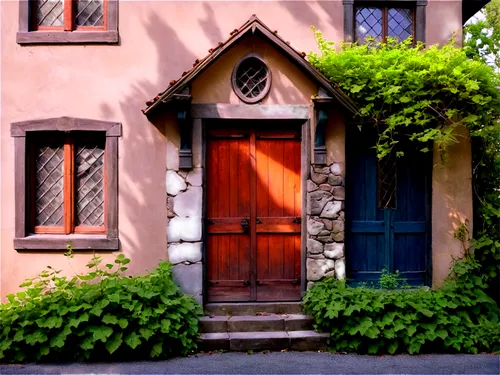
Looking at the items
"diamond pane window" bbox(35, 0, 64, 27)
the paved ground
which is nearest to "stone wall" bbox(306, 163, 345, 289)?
the paved ground

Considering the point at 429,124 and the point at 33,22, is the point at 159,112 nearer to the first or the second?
the point at 33,22

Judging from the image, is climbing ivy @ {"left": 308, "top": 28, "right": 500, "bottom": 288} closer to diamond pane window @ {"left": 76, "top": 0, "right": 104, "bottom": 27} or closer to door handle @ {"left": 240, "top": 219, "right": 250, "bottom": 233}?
door handle @ {"left": 240, "top": 219, "right": 250, "bottom": 233}

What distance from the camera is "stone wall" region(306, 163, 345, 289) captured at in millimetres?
5922

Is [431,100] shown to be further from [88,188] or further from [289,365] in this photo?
[88,188]

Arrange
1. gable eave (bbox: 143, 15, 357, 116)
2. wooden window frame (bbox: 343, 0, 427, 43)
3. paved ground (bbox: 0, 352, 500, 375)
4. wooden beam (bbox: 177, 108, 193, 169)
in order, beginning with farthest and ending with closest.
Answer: wooden window frame (bbox: 343, 0, 427, 43) < wooden beam (bbox: 177, 108, 193, 169) < gable eave (bbox: 143, 15, 357, 116) < paved ground (bbox: 0, 352, 500, 375)

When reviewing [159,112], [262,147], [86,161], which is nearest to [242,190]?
[262,147]

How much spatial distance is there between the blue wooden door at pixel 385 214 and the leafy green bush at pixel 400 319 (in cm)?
54

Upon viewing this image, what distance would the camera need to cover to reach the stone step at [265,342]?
5438 millimetres

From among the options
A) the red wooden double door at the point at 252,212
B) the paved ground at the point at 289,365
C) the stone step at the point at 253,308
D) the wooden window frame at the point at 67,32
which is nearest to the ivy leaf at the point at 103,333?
the paved ground at the point at 289,365

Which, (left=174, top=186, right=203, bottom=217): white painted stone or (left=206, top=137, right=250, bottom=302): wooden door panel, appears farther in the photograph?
(left=206, top=137, right=250, bottom=302): wooden door panel

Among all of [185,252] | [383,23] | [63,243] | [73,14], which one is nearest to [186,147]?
[185,252]

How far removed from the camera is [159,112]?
601 cm

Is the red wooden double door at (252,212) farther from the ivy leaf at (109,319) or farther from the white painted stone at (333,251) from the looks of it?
the ivy leaf at (109,319)

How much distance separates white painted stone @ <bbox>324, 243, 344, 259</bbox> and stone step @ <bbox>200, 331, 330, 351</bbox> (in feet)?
3.25
